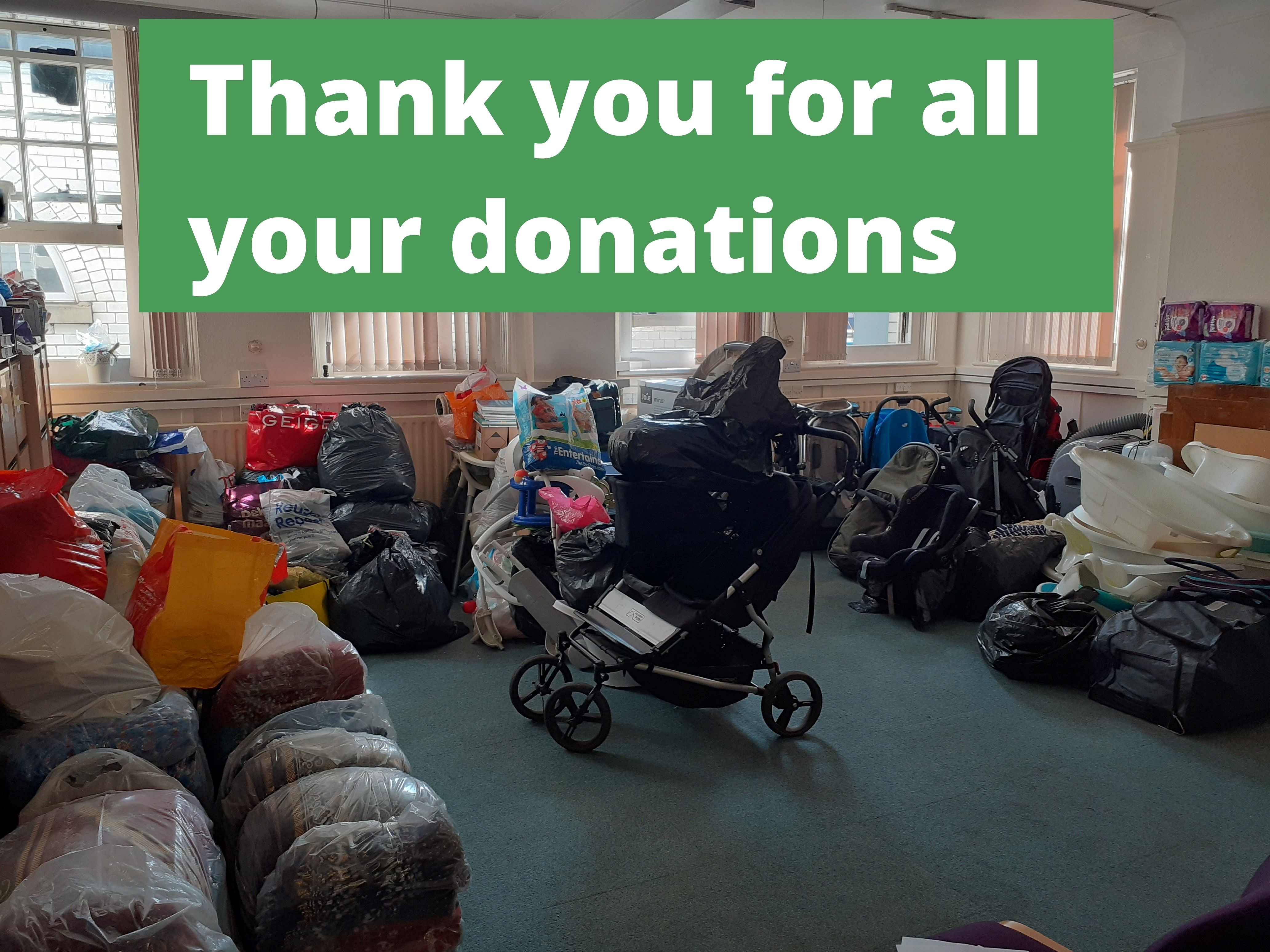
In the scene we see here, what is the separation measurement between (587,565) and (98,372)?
298 cm

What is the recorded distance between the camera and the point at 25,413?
10.8ft

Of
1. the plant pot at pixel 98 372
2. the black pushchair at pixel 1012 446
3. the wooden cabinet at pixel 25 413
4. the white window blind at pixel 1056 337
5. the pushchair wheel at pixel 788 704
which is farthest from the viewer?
the white window blind at pixel 1056 337

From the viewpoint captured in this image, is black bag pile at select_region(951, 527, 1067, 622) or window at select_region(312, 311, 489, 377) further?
window at select_region(312, 311, 489, 377)

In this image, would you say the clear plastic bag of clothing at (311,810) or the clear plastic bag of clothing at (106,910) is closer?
the clear plastic bag of clothing at (106,910)

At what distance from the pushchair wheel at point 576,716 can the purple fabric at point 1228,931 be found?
203cm

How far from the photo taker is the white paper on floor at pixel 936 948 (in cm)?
130

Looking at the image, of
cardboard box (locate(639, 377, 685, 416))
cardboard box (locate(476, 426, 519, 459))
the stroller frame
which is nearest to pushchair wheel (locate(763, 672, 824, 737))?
the stroller frame

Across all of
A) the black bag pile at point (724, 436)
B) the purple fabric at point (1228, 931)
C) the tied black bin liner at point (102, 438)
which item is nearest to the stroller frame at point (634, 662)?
the black bag pile at point (724, 436)

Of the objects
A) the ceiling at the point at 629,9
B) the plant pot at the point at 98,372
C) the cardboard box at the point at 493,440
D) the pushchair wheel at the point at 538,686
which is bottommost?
the pushchair wheel at the point at 538,686

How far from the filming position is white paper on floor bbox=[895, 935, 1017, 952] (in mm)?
1296

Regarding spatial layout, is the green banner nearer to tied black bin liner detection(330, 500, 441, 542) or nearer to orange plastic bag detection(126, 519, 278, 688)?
tied black bin liner detection(330, 500, 441, 542)

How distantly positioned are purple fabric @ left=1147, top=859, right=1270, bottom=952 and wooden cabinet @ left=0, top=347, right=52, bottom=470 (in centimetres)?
285

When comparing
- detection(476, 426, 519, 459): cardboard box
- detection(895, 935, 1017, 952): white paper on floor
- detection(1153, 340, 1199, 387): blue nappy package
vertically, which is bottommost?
detection(895, 935, 1017, 952): white paper on floor

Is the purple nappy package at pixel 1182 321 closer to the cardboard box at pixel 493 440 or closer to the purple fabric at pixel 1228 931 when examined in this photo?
the cardboard box at pixel 493 440
